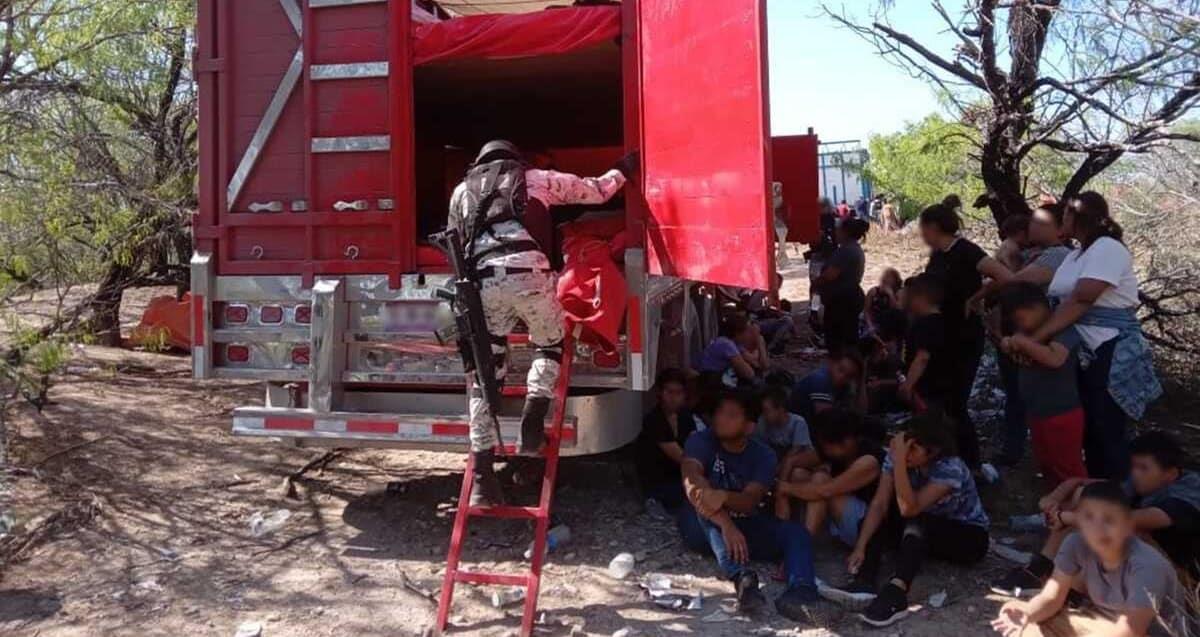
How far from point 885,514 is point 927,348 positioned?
4.40ft

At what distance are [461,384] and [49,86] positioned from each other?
3972mm

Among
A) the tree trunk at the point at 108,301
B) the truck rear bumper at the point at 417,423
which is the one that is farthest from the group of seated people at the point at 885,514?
the tree trunk at the point at 108,301

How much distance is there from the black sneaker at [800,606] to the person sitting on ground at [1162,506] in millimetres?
982

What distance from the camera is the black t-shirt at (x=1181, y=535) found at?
4.03m

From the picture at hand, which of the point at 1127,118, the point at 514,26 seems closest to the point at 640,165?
the point at 514,26

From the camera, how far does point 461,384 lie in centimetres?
489

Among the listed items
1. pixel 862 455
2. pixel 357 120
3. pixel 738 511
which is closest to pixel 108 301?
pixel 357 120

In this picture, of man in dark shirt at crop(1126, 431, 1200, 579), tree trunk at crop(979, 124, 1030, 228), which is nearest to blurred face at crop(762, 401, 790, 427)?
man in dark shirt at crop(1126, 431, 1200, 579)

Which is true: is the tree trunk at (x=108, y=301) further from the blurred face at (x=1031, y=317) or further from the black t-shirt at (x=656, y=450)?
the blurred face at (x=1031, y=317)

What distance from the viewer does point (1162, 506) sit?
406cm

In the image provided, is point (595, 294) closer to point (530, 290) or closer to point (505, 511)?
point (530, 290)

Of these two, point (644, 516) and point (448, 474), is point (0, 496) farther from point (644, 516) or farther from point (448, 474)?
point (644, 516)

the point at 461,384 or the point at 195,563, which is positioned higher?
the point at 461,384

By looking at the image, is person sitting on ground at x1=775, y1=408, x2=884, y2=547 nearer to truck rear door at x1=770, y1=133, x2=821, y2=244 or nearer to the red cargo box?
the red cargo box
